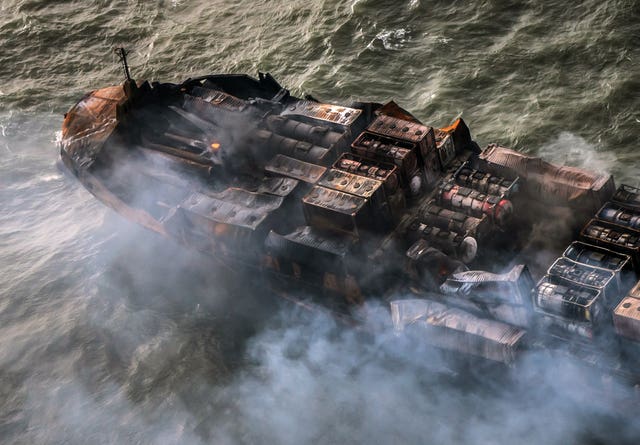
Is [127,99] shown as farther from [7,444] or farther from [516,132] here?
[516,132]

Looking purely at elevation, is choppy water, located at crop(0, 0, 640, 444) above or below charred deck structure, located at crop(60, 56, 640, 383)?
below

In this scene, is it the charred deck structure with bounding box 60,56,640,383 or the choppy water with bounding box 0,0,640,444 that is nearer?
the charred deck structure with bounding box 60,56,640,383

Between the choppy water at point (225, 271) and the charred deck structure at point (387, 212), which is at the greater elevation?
the charred deck structure at point (387, 212)

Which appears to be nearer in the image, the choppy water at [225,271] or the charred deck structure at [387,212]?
the charred deck structure at [387,212]

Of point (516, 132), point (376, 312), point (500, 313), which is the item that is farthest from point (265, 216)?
point (516, 132)
